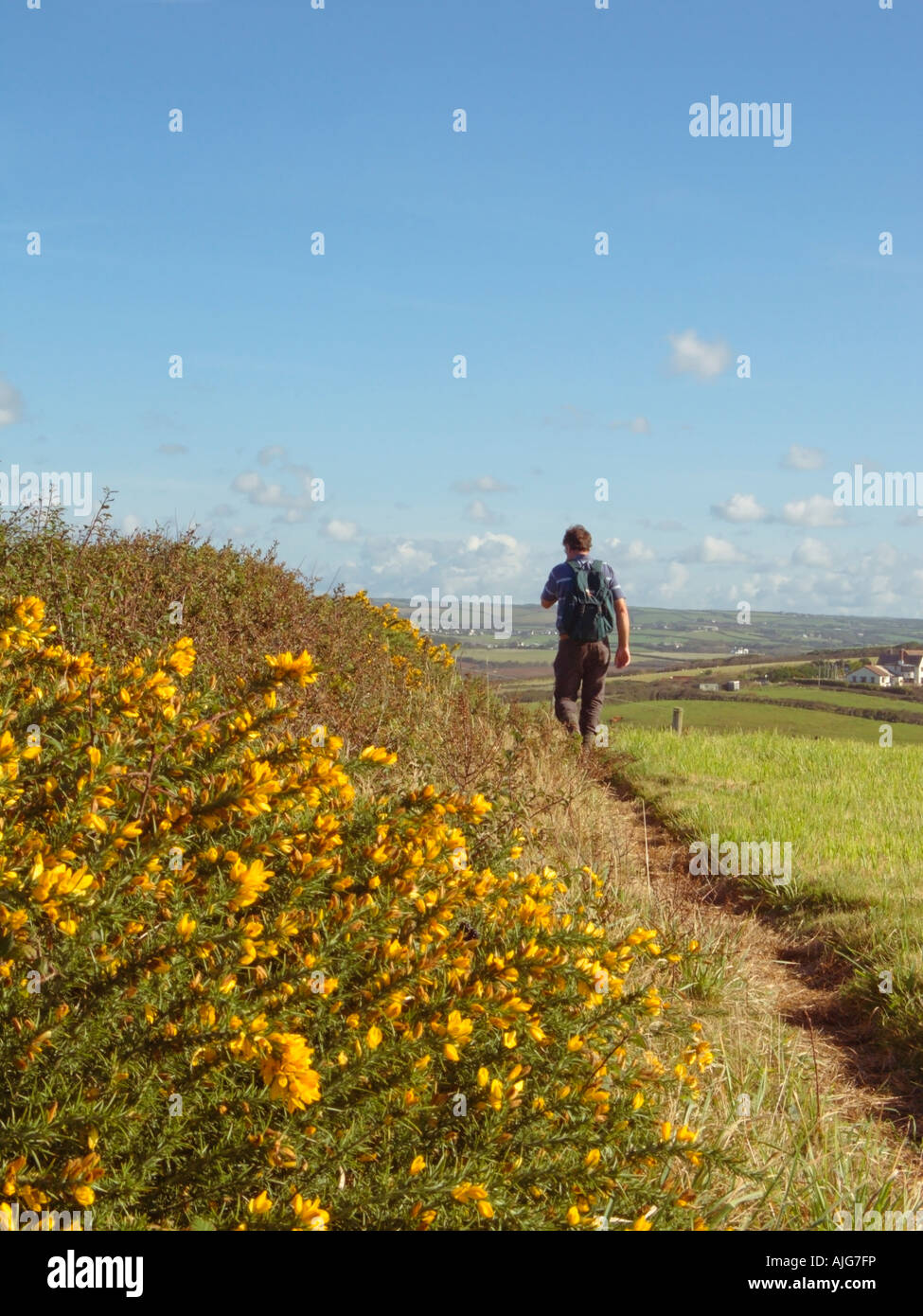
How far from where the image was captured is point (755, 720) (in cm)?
1495

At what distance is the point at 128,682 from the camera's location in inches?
111

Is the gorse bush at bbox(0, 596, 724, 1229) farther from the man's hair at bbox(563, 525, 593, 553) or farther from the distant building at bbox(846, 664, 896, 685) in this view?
the distant building at bbox(846, 664, 896, 685)

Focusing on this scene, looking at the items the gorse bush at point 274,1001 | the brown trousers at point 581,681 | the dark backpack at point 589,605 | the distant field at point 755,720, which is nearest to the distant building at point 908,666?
the distant field at point 755,720

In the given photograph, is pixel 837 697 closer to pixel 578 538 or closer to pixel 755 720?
pixel 755 720

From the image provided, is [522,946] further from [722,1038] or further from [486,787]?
[486,787]

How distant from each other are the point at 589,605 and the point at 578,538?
67cm

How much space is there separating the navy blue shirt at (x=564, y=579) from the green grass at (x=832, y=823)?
177cm

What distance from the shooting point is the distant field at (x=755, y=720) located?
1372cm

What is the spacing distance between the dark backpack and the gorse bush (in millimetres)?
6611

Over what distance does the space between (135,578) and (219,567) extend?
1.18 metres

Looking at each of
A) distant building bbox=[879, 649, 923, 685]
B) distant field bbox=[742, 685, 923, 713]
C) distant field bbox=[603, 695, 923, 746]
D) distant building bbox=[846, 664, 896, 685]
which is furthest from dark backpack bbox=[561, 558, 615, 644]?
distant building bbox=[879, 649, 923, 685]

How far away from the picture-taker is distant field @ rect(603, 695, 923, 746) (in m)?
13.7

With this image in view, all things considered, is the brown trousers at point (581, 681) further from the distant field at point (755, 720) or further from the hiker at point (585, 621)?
the distant field at point (755, 720)
